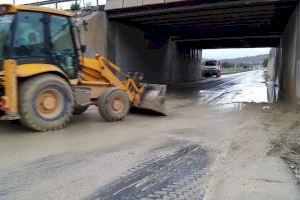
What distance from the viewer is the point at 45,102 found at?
883 centimetres

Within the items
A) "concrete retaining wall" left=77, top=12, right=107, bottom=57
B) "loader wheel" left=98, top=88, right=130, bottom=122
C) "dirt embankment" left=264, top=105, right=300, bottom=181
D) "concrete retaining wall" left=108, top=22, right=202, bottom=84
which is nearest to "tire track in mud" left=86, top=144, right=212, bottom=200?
"dirt embankment" left=264, top=105, right=300, bottom=181

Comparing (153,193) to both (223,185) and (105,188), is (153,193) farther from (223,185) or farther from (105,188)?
(223,185)

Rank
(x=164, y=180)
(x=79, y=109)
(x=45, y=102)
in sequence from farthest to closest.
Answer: (x=79, y=109) < (x=45, y=102) < (x=164, y=180)

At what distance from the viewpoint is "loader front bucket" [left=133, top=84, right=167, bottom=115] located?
11773mm

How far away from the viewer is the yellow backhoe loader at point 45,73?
8.41 m

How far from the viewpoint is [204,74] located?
51562 millimetres

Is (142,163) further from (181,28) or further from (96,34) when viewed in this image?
(181,28)

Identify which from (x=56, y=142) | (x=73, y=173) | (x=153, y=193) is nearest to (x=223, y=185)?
(x=153, y=193)

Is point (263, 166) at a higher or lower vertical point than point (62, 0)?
lower

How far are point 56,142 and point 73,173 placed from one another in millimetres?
2193

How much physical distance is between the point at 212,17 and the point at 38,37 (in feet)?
45.8

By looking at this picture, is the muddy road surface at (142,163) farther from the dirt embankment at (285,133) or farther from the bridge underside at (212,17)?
the bridge underside at (212,17)

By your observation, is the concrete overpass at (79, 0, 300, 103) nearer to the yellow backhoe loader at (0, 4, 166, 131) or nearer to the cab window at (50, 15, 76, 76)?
the yellow backhoe loader at (0, 4, 166, 131)

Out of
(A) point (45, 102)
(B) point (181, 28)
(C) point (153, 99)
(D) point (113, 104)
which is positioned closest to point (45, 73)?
(A) point (45, 102)
